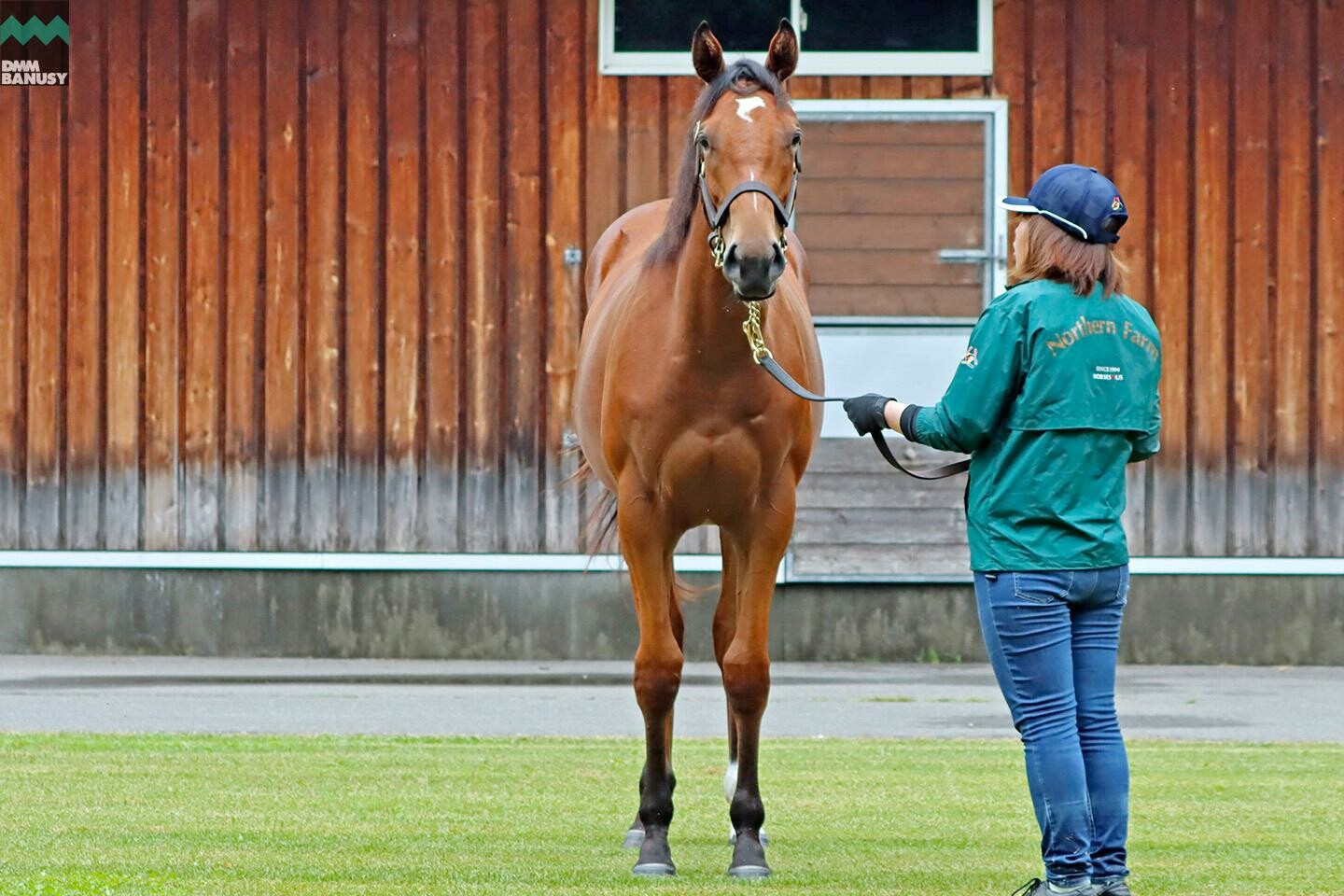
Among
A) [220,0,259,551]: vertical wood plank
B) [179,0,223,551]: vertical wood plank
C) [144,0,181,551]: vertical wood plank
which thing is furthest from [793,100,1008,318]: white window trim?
[144,0,181,551]: vertical wood plank

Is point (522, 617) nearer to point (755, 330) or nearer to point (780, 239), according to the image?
point (755, 330)

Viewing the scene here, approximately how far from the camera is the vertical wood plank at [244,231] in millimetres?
13188

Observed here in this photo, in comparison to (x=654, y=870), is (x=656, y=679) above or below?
above

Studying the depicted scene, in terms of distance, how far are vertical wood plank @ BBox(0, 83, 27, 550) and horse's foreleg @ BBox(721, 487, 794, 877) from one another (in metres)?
8.27

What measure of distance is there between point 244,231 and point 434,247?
1244mm

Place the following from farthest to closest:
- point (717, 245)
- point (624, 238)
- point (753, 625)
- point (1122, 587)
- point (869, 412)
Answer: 1. point (624, 238)
2. point (753, 625)
3. point (717, 245)
4. point (869, 412)
5. point (1122, 587)

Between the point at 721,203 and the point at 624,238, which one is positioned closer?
the point at 721,203

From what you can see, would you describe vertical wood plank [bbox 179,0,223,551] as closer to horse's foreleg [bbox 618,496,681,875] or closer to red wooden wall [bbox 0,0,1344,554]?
red wooden wall [bbox 0,0,1344,554]

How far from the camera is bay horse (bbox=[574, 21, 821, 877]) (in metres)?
5.80

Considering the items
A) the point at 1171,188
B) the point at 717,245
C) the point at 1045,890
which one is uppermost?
the point at 1171,188

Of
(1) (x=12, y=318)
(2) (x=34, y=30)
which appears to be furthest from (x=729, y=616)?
(2) (x=34, y=30)

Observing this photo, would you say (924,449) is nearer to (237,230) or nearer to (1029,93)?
(1029,93)

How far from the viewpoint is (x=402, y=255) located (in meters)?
13.2

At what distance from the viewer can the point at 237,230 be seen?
521 inches
